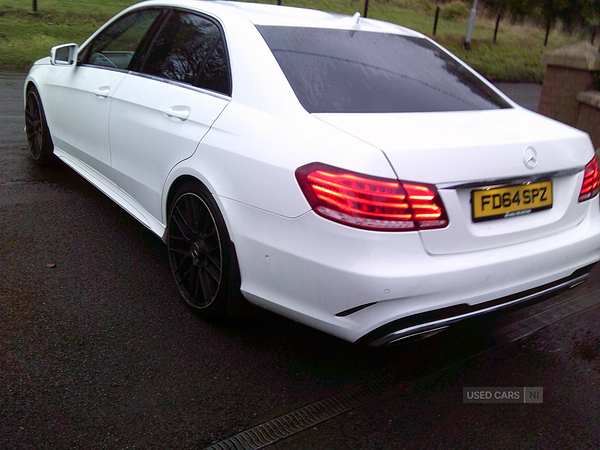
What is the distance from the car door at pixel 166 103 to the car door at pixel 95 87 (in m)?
0.20

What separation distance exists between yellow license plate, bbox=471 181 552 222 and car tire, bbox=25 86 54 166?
402 centimetres

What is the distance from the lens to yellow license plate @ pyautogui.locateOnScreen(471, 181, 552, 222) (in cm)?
257

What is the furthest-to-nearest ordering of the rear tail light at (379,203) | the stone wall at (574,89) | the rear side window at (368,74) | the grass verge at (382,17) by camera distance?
the grass verge at (382,17), the stone wall at (574,89), the rear side window at (368,74), the rear tail light at (379,203)

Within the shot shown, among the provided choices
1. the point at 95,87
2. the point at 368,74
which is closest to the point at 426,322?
the point at 368,74

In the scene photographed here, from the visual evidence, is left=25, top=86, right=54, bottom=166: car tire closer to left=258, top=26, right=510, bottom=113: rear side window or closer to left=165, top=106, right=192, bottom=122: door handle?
left=165, top=106, right=192, bottom=122: door handle

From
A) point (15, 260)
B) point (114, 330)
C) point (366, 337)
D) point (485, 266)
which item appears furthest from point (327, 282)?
point (15, 260)

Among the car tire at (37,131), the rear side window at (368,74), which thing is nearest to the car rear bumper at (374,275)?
the rear side window at (368,74)

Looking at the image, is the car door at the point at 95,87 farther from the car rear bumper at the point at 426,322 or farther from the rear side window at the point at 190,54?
the car rear bumper at the point at 426,322

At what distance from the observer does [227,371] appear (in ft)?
9.71

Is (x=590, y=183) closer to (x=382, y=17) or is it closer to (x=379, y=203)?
(x=379, y=203)

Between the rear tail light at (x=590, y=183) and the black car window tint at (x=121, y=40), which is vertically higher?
the black car window tint at (x=121, y=40)

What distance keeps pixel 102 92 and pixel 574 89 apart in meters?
5.79

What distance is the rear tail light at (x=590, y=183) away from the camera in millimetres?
3013

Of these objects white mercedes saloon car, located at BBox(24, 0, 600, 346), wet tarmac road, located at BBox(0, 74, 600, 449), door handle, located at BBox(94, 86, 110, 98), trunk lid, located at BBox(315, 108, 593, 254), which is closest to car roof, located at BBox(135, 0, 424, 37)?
white mercedes saloon car, located at BBox(24, 0, 600, 346)
